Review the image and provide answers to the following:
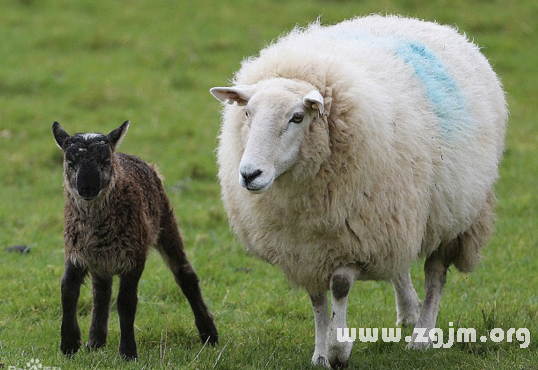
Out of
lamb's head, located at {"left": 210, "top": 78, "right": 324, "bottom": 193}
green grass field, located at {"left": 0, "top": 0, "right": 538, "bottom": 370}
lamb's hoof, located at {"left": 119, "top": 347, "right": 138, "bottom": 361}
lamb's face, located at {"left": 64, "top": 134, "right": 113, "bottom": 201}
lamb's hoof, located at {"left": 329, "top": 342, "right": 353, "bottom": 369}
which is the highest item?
lamb's head, located at {"left": 210, "top": 78, "right": 324, "bottom": 193}

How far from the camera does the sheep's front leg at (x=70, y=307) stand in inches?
227

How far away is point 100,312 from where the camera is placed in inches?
241

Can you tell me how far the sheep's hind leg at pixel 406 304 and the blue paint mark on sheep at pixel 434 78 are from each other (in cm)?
143

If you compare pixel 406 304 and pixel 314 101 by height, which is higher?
pixel 314 101

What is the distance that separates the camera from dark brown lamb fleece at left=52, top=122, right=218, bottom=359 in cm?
561

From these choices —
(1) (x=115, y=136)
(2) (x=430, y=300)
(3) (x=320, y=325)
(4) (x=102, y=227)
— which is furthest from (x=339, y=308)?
(1) (x=115, y=136)

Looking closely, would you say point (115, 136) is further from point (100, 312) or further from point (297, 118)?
point (297, 118)

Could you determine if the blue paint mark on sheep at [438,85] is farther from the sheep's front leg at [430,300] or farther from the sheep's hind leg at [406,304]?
the sheep's hind leg at [406,304]

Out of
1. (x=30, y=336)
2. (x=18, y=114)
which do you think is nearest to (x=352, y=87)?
(x=30, y=336)

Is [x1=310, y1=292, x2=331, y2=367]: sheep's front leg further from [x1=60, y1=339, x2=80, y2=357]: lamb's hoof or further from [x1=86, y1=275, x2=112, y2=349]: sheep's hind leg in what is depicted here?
[x1=60, y1=339, x2=80, y2=357]: lamb's hoof

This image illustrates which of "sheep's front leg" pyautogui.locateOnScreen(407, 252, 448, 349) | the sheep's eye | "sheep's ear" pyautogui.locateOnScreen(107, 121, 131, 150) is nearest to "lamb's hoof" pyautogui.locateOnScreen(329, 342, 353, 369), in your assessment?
"sheep's front leg" pyautogui.locateOnScreen(407, 252, 448, 349)

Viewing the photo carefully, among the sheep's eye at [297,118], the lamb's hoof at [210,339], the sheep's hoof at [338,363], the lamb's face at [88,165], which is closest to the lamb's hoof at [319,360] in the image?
the sheep's hoof at [338,363]

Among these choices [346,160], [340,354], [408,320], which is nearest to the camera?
[346,160]

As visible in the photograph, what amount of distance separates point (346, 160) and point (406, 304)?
198 cm
